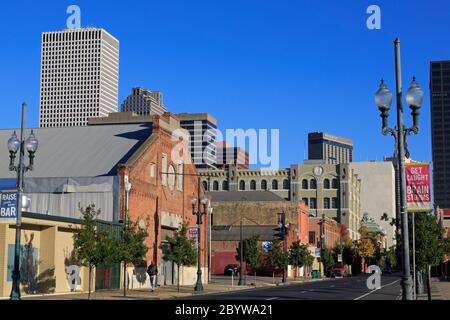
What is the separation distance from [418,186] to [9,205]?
52.0ft

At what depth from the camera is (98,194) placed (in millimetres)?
49750

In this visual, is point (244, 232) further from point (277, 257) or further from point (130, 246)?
point (130, 246)

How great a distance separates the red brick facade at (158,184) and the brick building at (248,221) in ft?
104

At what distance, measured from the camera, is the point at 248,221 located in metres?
105

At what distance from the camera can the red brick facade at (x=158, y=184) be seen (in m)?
50.8

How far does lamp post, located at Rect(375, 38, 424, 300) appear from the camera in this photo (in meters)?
17.9

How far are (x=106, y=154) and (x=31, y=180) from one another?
21.0 ft

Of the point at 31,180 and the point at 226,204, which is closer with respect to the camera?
the point at 31,180

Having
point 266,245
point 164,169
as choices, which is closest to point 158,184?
point 164,169

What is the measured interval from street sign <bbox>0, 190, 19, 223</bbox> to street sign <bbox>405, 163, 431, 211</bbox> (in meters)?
15.1

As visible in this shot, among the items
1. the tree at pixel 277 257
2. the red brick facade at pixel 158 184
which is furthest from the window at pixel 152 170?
the tree at pixel 277 257

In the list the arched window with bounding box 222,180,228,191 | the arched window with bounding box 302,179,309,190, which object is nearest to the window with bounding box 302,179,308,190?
the arched window with bounding box 302,179,309,190
